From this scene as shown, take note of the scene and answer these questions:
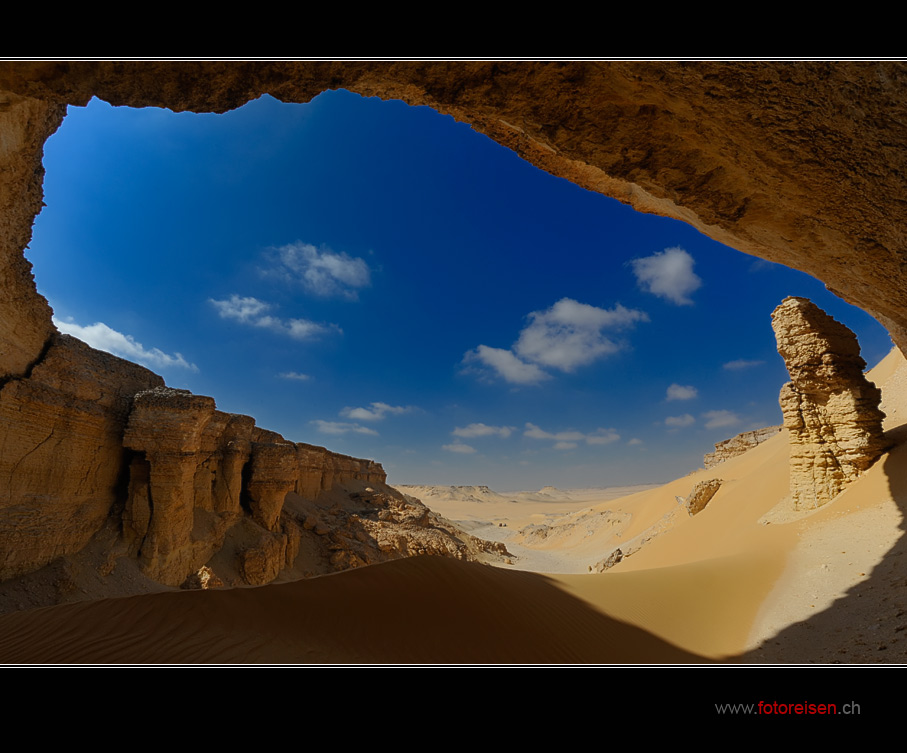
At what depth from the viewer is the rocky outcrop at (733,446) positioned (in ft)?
111

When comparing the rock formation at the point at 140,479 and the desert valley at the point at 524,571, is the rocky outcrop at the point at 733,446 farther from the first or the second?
the rock formation at the point at 140,479

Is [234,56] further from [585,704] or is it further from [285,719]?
[585,704]

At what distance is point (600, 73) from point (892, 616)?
27.0ft

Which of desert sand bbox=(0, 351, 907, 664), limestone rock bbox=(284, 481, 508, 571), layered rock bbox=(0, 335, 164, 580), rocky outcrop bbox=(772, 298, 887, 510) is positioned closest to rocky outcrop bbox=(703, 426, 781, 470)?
limestone rock bbox=(284, 481, 508, 571)

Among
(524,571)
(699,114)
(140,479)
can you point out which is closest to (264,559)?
(140,479)

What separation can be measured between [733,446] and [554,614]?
115 feet

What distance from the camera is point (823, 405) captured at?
12.3 metres

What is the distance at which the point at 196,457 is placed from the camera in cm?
1378

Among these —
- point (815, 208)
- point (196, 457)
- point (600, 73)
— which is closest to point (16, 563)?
point (196, 457)

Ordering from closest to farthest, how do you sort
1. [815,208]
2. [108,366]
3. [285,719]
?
[285,719]
[815,208]
[108,366]

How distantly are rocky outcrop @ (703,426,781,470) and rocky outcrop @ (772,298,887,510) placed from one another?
23846 mm

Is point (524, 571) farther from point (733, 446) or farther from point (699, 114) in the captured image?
point (733, 446)

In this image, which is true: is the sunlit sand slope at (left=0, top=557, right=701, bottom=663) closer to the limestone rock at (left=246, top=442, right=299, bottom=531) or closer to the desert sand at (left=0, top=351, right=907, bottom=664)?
the desert sand at (left=0, top=351, right=907, bottom=664)

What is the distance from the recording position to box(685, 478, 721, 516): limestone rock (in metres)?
20.3
